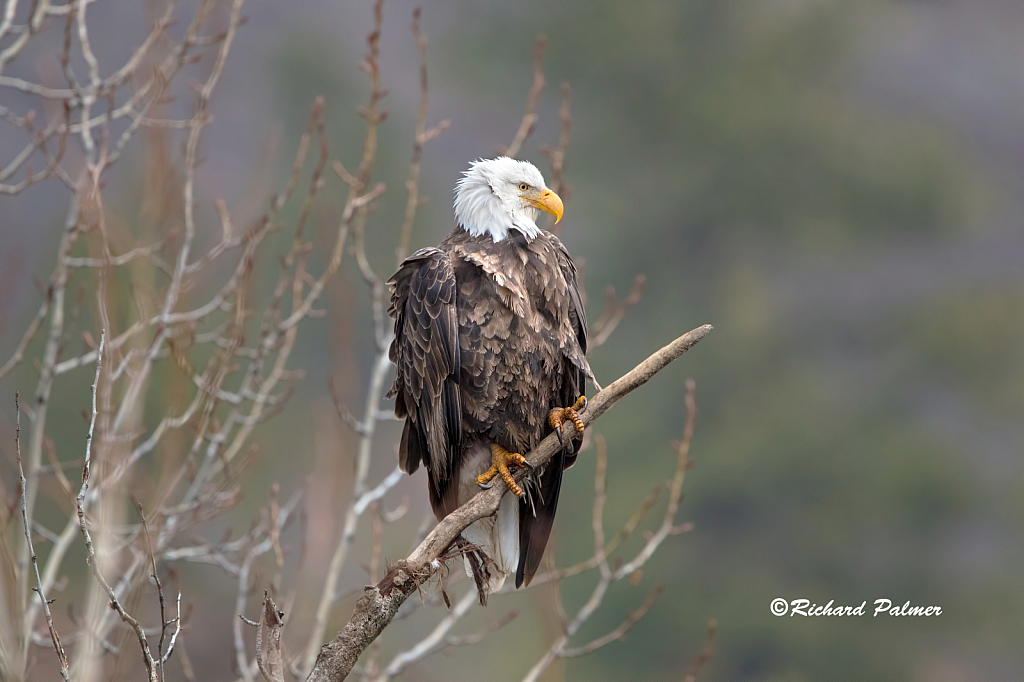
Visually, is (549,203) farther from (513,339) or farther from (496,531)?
(496,531)

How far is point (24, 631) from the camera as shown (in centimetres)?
307

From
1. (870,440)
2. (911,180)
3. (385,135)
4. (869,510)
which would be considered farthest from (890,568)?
(385,135)

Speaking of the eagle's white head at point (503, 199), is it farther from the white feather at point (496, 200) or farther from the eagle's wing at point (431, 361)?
the eagle's wing at point (431, 361)

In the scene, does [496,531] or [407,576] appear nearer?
[407,576]

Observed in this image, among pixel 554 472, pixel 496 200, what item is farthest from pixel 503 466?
pixel 496 200

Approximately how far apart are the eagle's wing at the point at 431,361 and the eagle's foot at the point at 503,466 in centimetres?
14

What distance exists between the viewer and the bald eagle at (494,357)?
3281 mm

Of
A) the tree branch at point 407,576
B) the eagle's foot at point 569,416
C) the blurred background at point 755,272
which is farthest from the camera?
the blurred background at point 755,272

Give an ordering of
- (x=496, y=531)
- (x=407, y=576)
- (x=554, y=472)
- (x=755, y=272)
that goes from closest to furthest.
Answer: (x=407, y=576)
(x=554, y=472)
(x=496, y=531)
(x=755, y=272)

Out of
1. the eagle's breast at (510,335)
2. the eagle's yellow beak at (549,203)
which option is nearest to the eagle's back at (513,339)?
the eagle's breast at (510,335)

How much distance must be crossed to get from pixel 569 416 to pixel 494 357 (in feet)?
1.08

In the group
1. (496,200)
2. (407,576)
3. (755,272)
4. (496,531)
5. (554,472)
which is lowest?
(407,576)

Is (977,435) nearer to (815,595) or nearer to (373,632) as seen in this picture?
(815,595)

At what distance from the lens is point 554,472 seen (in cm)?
352
